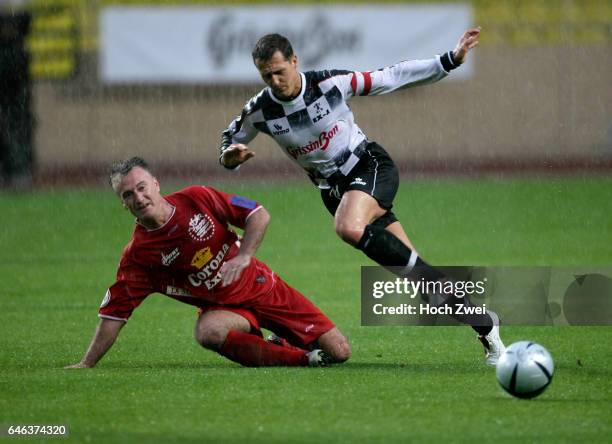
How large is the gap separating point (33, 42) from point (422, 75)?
56.1 feet

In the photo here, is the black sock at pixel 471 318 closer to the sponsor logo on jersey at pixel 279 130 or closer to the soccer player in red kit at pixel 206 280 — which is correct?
the soccer player in red kit at pixel 206 280

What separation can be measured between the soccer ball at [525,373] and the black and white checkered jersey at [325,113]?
84.7 inches

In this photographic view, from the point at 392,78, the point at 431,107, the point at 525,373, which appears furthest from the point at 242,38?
the point at 525,373

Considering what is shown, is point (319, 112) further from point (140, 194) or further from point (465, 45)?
point (140, 194)

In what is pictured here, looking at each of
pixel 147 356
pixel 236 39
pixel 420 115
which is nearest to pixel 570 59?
pixel 420 115

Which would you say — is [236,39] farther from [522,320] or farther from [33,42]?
[522,320]

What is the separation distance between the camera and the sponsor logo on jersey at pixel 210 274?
695 centimetres

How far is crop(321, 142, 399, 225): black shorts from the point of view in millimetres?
7473

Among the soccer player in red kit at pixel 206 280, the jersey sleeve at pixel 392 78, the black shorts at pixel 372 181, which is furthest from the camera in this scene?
the black shorts at pixel 372 181

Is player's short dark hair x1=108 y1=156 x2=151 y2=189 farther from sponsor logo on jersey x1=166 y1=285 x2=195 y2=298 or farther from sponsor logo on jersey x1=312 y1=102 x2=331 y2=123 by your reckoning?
sponsor logo on jersey x1=312 y1=102 x2=331 y2=123

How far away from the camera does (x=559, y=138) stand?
23.9 m

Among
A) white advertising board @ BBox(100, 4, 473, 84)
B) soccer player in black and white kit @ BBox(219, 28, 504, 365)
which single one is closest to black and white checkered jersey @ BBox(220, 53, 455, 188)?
soccer player in black and white kit @ BBox(219, 28, 504, 365)

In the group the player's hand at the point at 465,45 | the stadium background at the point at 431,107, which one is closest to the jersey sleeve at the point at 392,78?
the player's hand at the point at 465,45

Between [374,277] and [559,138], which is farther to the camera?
[559,138]
